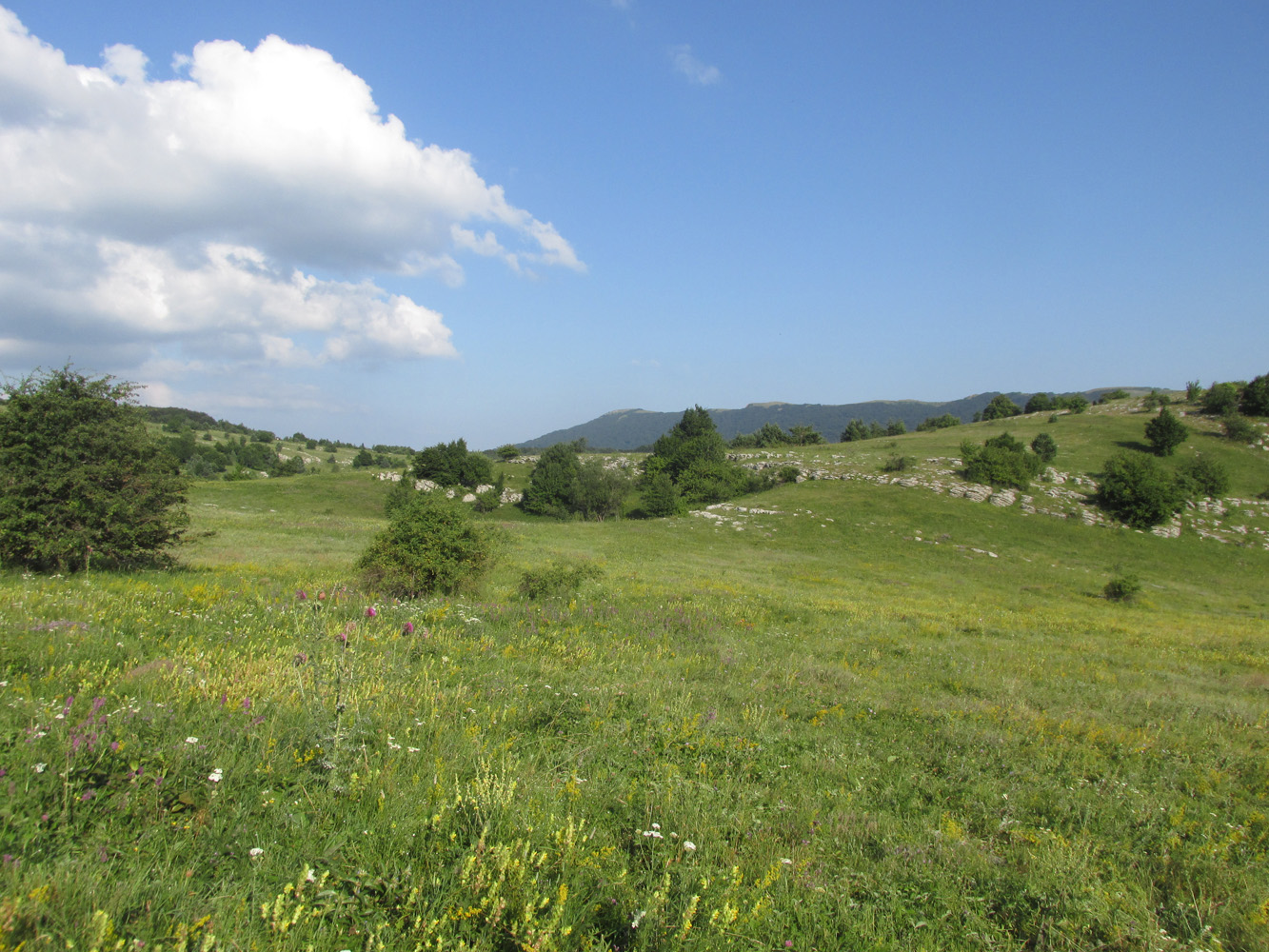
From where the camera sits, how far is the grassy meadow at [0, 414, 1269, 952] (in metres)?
2.91

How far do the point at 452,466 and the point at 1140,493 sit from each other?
227ft

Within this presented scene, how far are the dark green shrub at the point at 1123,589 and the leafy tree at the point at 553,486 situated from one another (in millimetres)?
48577

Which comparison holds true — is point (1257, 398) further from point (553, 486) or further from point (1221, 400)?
point (553, 486)

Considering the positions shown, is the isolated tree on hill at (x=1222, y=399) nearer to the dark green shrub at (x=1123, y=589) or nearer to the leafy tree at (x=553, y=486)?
the dark green shrub at (x=1123, y=589)

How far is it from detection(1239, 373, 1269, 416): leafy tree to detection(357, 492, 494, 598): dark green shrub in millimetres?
89776

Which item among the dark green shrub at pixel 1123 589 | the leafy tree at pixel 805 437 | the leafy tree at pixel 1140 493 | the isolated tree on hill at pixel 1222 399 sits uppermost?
the isolated tree on hill at pixel 1222 399

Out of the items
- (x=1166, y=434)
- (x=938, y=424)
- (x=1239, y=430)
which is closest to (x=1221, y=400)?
(x=1239, y=430)

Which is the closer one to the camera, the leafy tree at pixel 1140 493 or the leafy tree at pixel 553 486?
the leafy tree at pixel 1140 493

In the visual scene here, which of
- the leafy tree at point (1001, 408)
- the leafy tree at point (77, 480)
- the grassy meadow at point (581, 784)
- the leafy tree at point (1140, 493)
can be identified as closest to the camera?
the grassy meadow at point (581, 784)

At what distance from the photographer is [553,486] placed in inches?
2665

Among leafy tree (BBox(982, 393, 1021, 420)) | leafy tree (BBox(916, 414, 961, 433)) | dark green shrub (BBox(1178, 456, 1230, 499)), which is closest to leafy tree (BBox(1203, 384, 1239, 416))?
dark green shrub (BBox(1178, 456, 1230, 499))

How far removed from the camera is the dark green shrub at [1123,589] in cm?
2800

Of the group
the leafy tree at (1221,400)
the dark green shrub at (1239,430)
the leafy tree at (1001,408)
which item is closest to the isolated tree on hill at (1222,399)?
the leafy tree at (1221,400)

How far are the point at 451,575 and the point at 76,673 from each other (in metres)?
10.2
